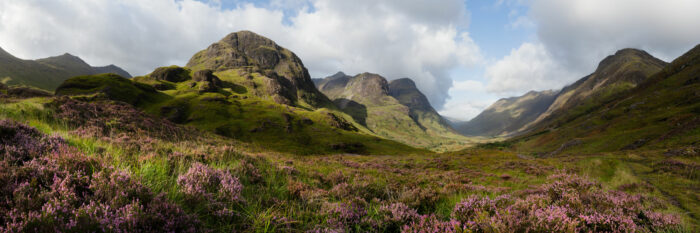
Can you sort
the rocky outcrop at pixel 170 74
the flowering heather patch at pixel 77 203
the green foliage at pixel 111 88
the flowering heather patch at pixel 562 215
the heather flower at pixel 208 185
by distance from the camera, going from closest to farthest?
the flowering heather patch at pixel 77 203 < the flowering heather patch at pixel 562 215 < the heather flower at pixel 208 185 < the green foliage at pixel 111 88 < the rocky outcrop at pixel 170 74

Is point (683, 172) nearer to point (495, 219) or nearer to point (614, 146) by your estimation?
point (495, 219)

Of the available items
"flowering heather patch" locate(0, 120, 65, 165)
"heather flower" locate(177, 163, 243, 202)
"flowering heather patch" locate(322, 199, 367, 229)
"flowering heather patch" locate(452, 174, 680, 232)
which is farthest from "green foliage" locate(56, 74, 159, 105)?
"flowering heather patch" locate(452, 174, 680, 232)

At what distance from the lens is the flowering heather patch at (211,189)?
3203mm

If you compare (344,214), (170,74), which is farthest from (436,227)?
(170,74)

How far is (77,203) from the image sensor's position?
2490 mm

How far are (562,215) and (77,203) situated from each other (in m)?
5.62

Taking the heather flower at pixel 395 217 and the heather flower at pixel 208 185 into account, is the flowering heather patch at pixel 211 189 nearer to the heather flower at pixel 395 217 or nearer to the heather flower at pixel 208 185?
the heather flower at pixel 208 185

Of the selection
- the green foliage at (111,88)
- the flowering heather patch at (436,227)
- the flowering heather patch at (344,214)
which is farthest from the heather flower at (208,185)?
the green foliage at (111,88)

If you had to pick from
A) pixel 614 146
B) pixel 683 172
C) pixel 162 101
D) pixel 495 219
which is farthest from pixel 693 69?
pixel 162 101

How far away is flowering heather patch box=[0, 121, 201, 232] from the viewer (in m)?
2.07

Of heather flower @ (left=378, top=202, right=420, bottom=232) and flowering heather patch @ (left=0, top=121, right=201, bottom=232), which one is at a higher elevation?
flowering heather patch @ (left=0, top=121, right=201, bottom=232)

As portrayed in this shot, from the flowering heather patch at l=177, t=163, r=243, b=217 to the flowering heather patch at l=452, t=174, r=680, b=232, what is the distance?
128 inches

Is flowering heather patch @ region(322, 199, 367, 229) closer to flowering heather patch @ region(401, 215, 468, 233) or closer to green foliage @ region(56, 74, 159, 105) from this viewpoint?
flowering heather patch @ region(401, 215, 468, 233)

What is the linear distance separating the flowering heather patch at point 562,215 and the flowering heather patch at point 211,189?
128 inches
